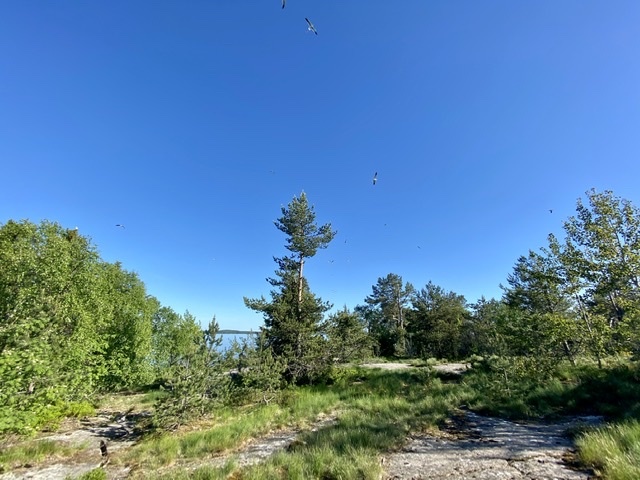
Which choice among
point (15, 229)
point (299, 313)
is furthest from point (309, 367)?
point (15, 229)

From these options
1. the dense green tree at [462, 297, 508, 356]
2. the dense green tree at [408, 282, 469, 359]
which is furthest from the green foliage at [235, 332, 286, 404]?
the dense green tree at [408, 282, 469, 359]

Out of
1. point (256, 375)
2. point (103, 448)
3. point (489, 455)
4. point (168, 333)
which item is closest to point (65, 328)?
point (103, 448)

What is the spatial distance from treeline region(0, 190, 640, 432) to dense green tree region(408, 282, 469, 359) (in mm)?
13078

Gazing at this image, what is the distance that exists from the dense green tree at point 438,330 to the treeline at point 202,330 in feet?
42.9

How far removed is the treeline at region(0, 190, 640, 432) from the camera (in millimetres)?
9664

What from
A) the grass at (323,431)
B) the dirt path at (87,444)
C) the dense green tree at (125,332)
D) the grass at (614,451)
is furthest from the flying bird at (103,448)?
the grass at (614,451)

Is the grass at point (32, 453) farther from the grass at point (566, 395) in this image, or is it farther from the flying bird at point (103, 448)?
the grass at point (566, 395)

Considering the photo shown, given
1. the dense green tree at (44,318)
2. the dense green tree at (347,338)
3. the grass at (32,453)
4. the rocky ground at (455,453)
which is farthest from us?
the dense green tree at (347,338)

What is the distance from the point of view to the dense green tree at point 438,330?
120 feet

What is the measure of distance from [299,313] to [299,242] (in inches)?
197

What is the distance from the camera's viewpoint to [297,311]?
63.3 ft

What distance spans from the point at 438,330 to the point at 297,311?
24625mm

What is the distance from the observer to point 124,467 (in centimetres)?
817

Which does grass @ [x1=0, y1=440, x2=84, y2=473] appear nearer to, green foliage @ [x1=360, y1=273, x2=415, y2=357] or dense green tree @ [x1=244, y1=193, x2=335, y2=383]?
dense green tree @ [x1=244, y1=193, x2=335, y2=383]
